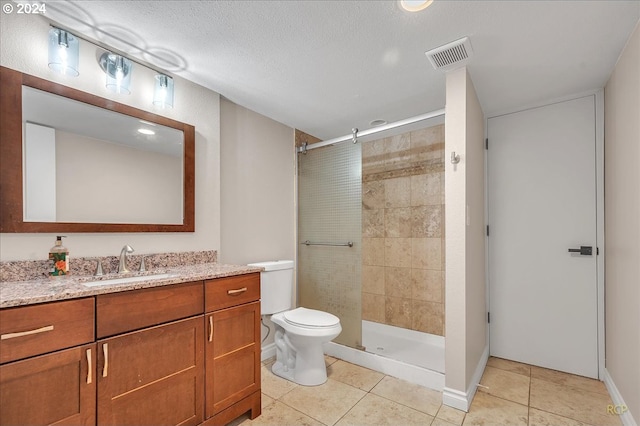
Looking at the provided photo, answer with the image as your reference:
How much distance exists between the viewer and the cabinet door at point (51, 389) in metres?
1.03

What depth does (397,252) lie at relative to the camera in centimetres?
324

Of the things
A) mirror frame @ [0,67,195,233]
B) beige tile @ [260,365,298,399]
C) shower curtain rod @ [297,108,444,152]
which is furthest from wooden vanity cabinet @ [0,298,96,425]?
shower curtain rod @ [297,108,444,152]

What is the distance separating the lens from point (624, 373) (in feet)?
5.91

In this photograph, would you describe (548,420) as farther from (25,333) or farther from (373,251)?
(25,333)

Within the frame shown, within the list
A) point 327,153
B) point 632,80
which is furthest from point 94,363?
point 632,80

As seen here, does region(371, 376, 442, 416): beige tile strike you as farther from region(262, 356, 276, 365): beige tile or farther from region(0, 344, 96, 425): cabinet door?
region(0, 344, 96, 425): cabinet door

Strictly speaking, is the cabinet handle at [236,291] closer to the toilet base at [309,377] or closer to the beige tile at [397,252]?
the toilet base at [309,377]

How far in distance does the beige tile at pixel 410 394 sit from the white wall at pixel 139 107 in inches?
62.9

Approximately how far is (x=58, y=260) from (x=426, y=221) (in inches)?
113

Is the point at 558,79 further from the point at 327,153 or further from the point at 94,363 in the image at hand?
the point at 94,363

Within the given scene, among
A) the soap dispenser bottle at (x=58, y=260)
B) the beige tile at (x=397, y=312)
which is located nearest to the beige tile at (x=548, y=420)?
the beige tile at (x=397, y=312)

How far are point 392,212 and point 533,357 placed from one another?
1.75 metres

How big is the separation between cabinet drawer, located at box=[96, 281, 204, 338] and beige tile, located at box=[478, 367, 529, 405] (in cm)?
206

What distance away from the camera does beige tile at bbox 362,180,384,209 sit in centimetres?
335
